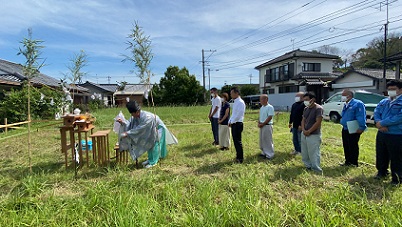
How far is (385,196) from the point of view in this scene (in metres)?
3.01

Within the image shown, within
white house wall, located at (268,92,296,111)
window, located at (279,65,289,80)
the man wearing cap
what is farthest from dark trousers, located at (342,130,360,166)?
window, located at (279,65,289,80)

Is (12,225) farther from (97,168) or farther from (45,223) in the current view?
(97,168)

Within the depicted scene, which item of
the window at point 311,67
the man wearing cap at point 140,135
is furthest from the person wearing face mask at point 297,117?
the window at point 311,67

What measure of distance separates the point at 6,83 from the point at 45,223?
38.5 feet

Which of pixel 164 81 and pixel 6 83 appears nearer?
pixel 6 83

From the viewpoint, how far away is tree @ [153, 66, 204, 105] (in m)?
26.3

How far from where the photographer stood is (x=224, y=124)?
18.4 feet

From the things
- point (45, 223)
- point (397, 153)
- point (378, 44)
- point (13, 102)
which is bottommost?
point (45, 223)

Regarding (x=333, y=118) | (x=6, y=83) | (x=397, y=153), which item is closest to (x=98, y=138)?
(x=397, y=153)

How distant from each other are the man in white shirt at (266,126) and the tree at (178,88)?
21383 millimetres

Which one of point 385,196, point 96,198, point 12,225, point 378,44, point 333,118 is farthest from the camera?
point 378,44

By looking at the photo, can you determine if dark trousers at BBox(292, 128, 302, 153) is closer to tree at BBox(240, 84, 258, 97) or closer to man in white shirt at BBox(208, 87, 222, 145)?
man in white shirt at BBox(208, 87, 222, 145)

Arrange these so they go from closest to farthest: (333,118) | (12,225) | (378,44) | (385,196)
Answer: (12,225)
(385,196)
(333,118)
(378,44)

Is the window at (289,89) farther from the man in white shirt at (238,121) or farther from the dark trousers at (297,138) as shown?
the man in white shirt at (238,121)
